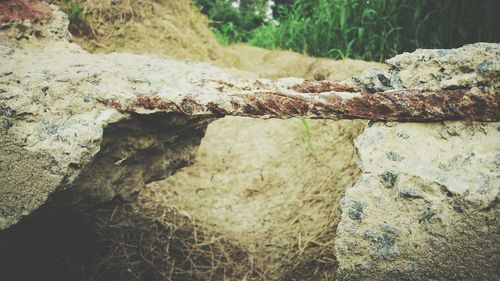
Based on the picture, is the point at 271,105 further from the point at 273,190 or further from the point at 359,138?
the point at 273,190

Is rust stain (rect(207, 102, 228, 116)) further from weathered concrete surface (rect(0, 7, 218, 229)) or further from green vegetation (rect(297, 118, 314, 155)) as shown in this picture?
green vegetation (rect(297, 118, 314, 155))

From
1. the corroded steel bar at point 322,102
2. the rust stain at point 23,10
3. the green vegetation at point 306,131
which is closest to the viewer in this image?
the corroded steel bar at point 322,102

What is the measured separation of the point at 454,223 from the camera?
0.91 meters

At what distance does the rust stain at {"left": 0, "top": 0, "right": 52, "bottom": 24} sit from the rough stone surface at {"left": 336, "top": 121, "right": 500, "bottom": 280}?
6.27ft

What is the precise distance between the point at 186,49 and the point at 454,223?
3.23 m

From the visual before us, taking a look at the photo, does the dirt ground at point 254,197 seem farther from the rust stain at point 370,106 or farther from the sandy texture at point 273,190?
the rust stain at point 370,106

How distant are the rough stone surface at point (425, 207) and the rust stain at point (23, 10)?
75.2 inches

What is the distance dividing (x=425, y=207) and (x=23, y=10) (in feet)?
7.16

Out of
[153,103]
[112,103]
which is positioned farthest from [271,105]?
[112,103]

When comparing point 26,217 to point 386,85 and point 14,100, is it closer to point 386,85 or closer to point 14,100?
point 14,100

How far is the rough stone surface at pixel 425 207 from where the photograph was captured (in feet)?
2.95

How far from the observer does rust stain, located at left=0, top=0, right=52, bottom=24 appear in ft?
6.24

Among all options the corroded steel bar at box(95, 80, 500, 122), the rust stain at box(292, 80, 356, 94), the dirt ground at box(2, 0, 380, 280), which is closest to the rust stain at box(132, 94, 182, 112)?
the corroded steel bar at box(95, 80, 500, 122)

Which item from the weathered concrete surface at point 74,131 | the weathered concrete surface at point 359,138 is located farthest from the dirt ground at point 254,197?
the weathered concrete surface at point 359,138
